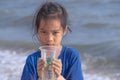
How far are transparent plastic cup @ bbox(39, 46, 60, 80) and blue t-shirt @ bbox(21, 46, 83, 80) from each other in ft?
0.82

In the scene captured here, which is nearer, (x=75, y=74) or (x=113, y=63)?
(x=75, y=74)

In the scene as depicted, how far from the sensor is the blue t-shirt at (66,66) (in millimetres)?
3057

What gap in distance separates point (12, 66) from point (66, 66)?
4.44m

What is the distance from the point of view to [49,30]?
116 inches

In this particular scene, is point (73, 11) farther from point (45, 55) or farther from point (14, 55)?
point (45, 55)

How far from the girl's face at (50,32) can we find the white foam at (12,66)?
371 cm

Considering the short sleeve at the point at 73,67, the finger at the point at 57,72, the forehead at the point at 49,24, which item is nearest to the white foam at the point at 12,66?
the short sleeve at the point at 73,67

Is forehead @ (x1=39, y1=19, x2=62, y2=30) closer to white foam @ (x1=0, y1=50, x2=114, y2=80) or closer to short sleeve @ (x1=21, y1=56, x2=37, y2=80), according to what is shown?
short sleeve @ (x1=21, y1=56, x2=37, y2=80)

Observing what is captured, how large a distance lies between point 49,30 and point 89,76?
386 cm

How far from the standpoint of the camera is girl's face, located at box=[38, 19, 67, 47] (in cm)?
293

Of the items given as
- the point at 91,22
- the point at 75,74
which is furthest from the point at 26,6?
the point at 75,74

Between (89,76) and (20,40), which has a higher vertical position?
(20,40)

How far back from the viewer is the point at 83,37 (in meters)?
9.07

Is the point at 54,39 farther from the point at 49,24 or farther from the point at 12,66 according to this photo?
the point at 12,66
